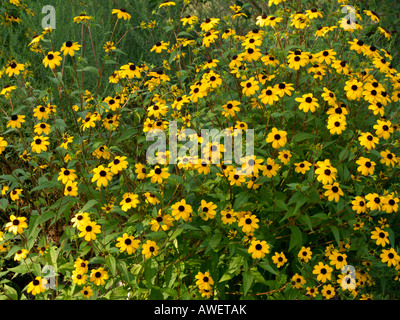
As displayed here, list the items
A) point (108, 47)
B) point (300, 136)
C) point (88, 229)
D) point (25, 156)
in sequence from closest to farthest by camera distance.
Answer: point (88, 229) → point (300, 136) → point (25, 156) → point (108, 47)

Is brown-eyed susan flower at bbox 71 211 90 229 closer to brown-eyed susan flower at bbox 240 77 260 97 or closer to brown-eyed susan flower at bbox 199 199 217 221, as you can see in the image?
brown-eyed susan flower at bbox 199 199 217 221

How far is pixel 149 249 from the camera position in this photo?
7.12 feet

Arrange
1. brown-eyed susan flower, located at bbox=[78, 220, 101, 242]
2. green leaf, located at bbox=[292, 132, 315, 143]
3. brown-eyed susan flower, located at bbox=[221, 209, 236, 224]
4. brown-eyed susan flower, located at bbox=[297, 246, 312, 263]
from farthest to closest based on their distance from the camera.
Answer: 1. green leaf, located at bbox=[292, 132, 315, 143]
2. brown-eyed susan flower, located at bbox=[297, 246, 312, 263]
3. brown-eyed susan flower, located at bbox=[221, 209, 236, 224]
4. brown-eyed susan flower, located at bbox=[78, 220, 101, 242]

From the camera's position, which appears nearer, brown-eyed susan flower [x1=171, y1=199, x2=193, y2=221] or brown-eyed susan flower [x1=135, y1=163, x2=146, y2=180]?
brown-eyed susan flower [x1=171, y1=199, x2=193, y2=221]

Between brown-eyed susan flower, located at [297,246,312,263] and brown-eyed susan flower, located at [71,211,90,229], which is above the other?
brown-eyed susan flower, located at [71,211,90,229]

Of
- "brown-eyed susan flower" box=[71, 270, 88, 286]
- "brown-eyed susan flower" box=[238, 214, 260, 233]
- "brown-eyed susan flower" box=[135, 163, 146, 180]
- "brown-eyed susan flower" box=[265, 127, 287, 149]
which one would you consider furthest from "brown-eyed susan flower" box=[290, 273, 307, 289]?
"brown-eyed susan flower" box=[71, 270, 88, 286]

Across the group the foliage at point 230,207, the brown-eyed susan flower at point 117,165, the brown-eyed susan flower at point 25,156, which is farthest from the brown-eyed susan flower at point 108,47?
the brown-eyed susan flower at point 117,165

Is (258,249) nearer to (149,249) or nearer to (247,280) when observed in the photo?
(247,280)

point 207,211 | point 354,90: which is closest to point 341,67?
point 354,90

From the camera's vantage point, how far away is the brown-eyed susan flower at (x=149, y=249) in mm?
2154

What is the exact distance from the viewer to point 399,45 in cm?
517

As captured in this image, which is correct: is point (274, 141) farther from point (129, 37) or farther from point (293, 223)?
point (129, 37)

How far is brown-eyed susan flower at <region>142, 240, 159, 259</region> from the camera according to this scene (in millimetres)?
2154
